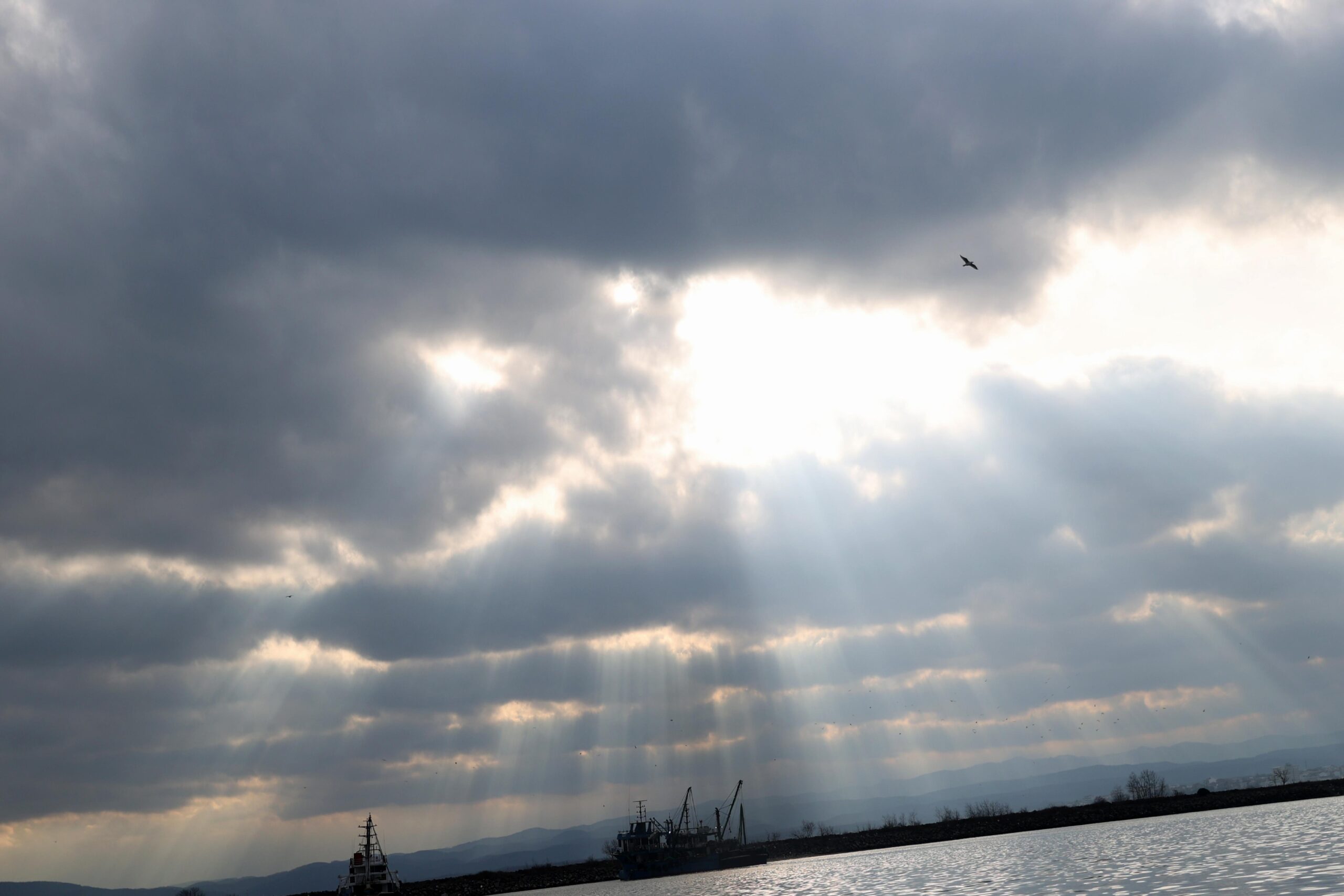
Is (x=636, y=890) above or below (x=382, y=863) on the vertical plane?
below

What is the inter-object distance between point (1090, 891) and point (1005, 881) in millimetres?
20082

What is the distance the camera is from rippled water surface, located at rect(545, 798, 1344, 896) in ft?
213

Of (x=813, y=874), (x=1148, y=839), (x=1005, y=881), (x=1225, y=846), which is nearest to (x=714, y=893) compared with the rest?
(x=813, y=874)

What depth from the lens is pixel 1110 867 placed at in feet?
296

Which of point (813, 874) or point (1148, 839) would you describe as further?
point (813, 874)

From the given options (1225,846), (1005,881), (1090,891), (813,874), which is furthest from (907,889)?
(813,874)

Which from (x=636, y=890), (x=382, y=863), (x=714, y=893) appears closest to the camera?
(x=714, y=893)

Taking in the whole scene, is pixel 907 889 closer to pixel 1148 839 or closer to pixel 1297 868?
pixel 1297 868

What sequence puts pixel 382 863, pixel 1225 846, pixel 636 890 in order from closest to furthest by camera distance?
1. pixel 1225 846
2. pixel 382 863
3. pixel 636 890

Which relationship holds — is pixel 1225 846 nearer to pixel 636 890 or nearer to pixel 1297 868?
pixel 1297 868

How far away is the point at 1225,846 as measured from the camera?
98500 millimetres

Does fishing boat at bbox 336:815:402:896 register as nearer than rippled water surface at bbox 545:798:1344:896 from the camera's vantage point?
No

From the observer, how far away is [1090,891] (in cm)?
6562

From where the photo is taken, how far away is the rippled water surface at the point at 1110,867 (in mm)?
65062
